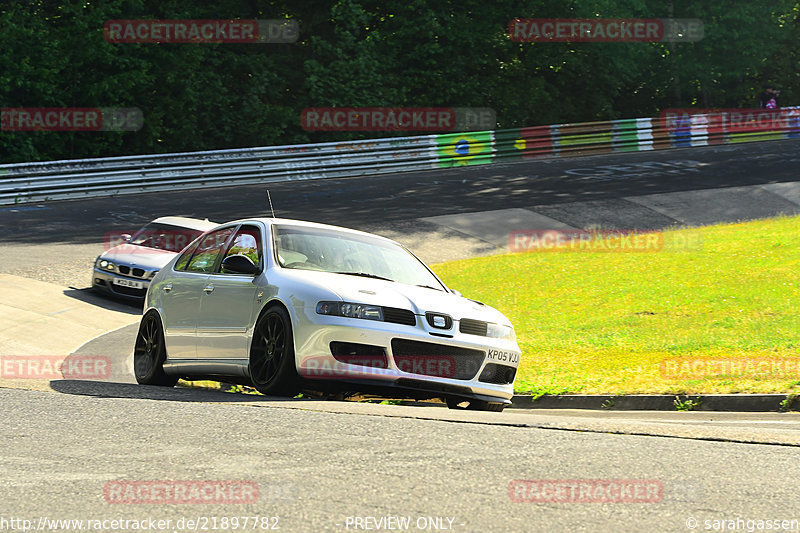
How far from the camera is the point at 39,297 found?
53.8ft

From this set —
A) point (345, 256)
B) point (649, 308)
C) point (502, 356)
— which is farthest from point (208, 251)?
point (649, 308)

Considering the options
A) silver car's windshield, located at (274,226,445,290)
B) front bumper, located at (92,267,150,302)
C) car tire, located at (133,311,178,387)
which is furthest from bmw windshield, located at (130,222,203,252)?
silver car's windshield, located at (274,226,445,290)

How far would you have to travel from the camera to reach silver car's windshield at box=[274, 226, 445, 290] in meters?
8.78

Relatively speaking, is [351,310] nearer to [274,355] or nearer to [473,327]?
[274,355]

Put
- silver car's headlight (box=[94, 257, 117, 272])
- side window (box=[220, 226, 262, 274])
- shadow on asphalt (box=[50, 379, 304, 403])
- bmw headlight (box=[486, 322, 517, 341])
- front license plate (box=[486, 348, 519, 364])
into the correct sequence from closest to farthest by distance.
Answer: shadow on asphalt (box=[50, 379, 304, 403]), front license plate (box=[486, 348, 519, 364]), bmw headlight (box=[486, 322, 517, 341]), side window (box=[220, 226, 262, 274]), silver car's headlight (box=[94, 257, 117, 272])

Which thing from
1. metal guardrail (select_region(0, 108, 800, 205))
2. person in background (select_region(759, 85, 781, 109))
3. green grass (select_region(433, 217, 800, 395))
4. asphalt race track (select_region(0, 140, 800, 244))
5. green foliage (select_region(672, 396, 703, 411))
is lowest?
green foliage (select_region(672, 396, 703, 411))

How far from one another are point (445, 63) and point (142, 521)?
38.3m

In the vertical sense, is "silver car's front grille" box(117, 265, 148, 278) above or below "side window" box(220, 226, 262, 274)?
below

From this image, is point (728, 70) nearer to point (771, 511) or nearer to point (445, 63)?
point (445, 63)

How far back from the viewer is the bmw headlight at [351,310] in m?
7.83

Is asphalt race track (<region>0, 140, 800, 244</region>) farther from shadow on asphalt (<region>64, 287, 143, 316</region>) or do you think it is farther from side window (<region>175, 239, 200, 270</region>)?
side window (<region>175, 239, 200, 270</region>)

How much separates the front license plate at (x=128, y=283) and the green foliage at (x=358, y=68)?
17.4 meters

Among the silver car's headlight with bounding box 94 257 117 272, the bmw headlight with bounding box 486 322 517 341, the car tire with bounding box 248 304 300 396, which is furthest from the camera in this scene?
the silver car's headlight with bounding box 94 257 117 272

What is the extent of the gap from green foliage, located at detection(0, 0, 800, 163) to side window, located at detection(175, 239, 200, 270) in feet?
80.5
